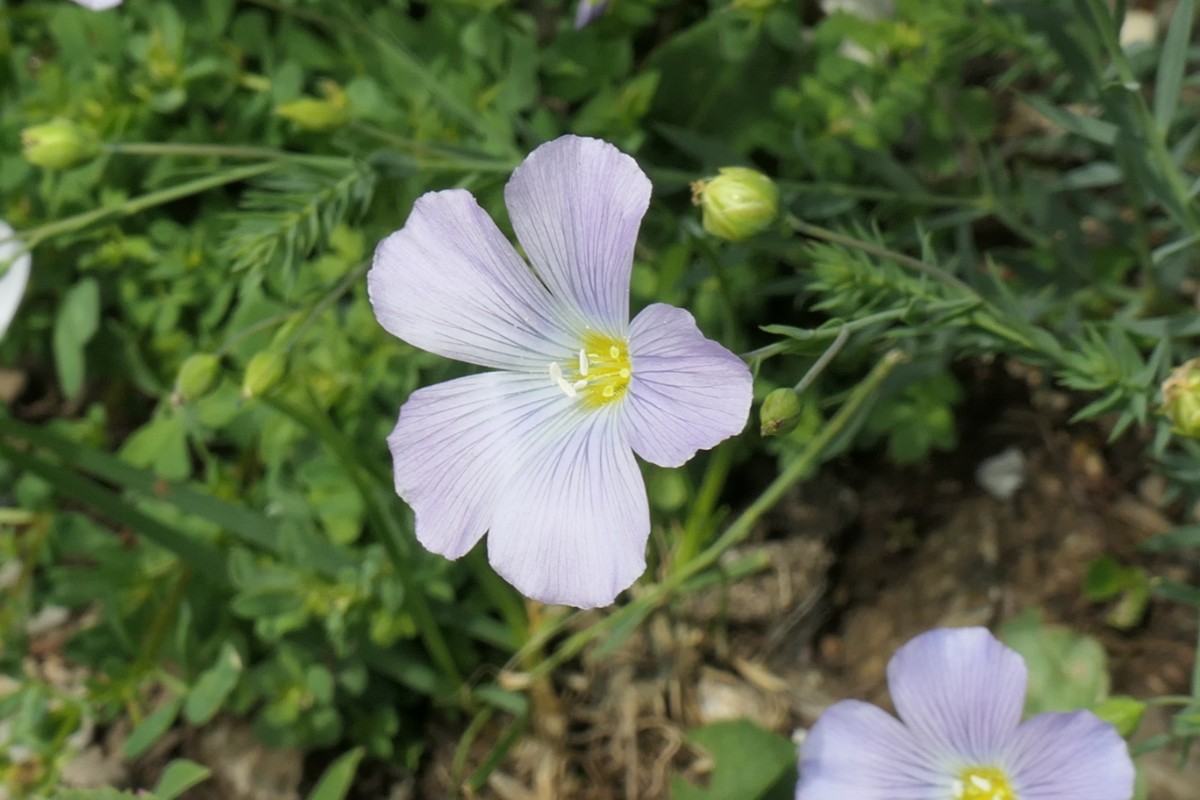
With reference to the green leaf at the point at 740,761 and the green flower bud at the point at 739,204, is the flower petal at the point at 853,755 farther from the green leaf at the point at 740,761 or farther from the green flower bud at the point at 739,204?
the green flower bud at the point at 739,204

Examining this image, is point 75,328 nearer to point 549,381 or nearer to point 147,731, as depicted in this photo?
point 147,731

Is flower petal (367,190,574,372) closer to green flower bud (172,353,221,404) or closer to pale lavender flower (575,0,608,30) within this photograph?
green flower bud (172,353,221,404)

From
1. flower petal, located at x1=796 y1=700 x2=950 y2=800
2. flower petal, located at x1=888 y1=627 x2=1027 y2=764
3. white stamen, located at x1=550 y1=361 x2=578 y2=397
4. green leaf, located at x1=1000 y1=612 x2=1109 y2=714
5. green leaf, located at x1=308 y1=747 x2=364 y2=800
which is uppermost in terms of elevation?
white stamen, located at x1=550 y1=361 x2=578 y2=397

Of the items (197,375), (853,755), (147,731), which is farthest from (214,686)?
(853,755)

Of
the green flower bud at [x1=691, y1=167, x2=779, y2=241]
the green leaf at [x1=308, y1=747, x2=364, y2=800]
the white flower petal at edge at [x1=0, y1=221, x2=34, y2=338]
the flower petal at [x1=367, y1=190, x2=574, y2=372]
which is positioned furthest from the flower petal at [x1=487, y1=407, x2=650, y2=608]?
the white flower petal at edge at [x1=0, y1=221, x2=34, y2=338]

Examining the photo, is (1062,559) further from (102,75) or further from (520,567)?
(102,75)

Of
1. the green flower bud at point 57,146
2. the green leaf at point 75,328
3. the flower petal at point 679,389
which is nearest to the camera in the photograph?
the flower petal at point 679,389

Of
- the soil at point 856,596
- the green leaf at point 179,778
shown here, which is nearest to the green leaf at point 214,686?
the green leaf at point 179,778
